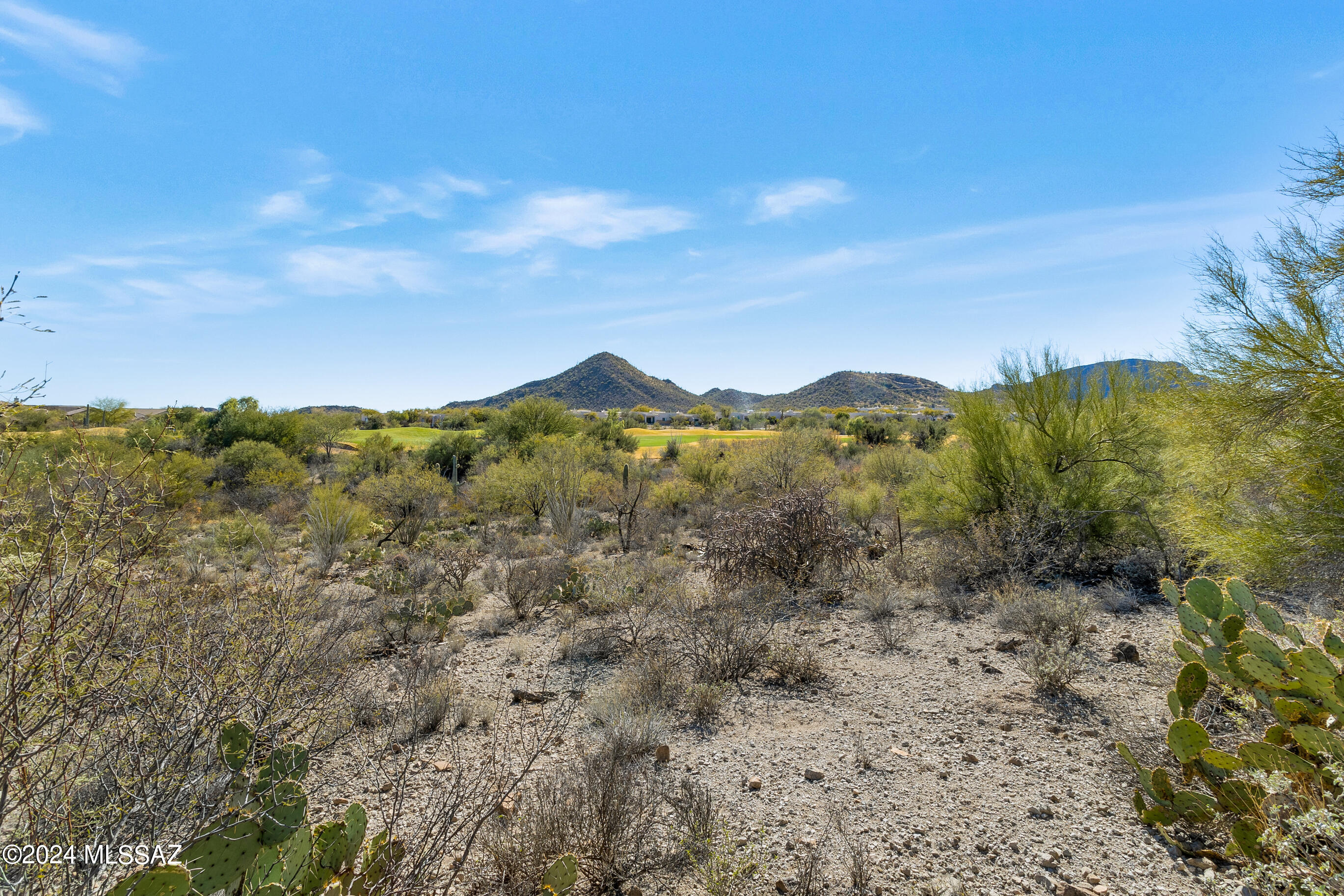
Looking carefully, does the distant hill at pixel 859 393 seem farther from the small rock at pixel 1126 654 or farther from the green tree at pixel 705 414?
the small rock at pixel 1126 654

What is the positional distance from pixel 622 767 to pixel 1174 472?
10110mm

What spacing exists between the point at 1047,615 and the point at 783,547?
3.80 metres

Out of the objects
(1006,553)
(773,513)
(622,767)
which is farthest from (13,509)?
(1006,553)

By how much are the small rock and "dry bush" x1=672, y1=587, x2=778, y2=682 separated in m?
3.66

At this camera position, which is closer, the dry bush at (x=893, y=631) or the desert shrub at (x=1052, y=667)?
the desert shrub at (x=1052, y=667)

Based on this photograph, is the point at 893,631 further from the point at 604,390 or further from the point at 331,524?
the point at 604,390

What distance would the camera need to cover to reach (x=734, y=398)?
100812 mm

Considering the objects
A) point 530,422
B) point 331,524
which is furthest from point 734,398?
point 331,524

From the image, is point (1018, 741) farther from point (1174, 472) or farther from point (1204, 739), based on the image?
point (1174, 472)

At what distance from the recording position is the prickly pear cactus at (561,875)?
9.20ft

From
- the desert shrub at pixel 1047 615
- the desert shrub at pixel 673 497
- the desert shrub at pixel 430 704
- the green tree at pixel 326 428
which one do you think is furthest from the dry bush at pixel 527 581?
the green tree at pixel 326 428

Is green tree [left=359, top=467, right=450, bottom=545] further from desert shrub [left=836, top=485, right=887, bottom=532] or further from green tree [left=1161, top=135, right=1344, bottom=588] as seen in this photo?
green tree [left=1161, top=135, right=1344, bottom=588]

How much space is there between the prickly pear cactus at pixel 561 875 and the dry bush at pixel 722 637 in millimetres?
3428

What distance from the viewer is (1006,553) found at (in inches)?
381
